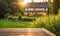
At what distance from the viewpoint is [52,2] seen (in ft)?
75.2

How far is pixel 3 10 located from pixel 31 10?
150ft

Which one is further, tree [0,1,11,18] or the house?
the house

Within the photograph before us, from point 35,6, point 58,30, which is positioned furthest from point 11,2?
point 58,30

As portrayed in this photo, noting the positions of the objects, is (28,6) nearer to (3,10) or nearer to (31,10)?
(31,10)

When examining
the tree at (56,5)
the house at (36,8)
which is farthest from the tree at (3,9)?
the house at (36,8)

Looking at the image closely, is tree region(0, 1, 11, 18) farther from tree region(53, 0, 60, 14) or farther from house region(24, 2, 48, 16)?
house region(24, 2, 48, 16)

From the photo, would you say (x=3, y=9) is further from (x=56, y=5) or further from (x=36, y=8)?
(x=36, y=8)

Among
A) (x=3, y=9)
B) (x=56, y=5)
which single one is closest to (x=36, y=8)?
(x=3, y=9)

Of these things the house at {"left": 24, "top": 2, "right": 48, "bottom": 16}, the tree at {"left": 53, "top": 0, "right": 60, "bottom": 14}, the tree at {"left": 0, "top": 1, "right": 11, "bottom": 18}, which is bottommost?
the house at {"left": 24, "top": 2, "right": 48, "bottom": 16}

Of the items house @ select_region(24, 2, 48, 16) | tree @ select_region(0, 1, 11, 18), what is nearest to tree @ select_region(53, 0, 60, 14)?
tree @ select_region(0, 1, 11, 18)

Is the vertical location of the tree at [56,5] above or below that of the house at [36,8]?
above

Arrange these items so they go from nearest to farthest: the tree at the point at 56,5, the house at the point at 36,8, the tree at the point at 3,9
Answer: the tree at the point at 56,5 < the tree at the point at 3,9 < the house at the point at 36,8

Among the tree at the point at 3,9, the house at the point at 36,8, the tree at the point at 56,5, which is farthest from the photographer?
the house at the point at 36,8

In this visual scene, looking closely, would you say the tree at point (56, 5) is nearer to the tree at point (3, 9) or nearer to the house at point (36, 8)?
the tree at point (3, 9)
